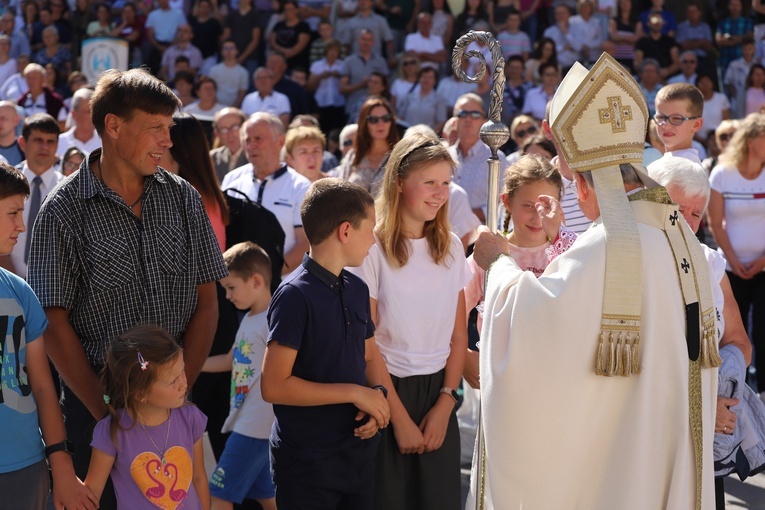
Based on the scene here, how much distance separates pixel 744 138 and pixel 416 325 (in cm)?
461

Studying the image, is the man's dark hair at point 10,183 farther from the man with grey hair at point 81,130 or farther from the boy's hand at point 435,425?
the man with grey hair at point 81,130

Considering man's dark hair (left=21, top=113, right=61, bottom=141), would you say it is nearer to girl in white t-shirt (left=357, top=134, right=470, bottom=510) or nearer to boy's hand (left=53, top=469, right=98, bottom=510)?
girl in white t-shirt (left=357, top=134, right=470, bottom=510)

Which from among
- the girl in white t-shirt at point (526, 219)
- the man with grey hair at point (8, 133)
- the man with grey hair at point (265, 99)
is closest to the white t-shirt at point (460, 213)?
the girl in white t-shirt at point (526, 219)

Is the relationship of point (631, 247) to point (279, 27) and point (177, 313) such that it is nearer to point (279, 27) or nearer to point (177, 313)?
point (177, 313)

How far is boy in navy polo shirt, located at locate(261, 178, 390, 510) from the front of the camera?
3.65 m

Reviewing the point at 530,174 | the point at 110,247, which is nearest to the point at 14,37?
the point at 530,174

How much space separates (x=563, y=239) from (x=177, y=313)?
1696 millimetres

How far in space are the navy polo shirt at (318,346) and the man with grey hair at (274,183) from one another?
2.75m

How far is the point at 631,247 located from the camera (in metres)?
3.34

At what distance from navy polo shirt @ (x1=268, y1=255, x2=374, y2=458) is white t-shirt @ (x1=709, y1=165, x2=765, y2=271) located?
16.7 feet

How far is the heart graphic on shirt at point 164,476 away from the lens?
11.8 ft

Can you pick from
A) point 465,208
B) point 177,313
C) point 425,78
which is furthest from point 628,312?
point 425,78

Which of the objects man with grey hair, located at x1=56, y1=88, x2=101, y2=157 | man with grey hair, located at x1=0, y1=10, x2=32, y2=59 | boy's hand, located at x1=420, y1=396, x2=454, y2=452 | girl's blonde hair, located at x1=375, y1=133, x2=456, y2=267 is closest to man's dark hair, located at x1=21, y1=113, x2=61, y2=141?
man with grey hair, located at x1=56, y1=88, x2=101, y2=157

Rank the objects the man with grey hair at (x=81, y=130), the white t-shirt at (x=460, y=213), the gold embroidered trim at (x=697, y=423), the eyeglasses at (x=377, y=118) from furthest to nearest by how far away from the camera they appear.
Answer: the man with grey hair at (x=81, y=130)
the eyeglasses at (x=377, y=118)
the white t-shirt at (x=460, y=213)
the gold embroidered trim at (x=697, y=423)
